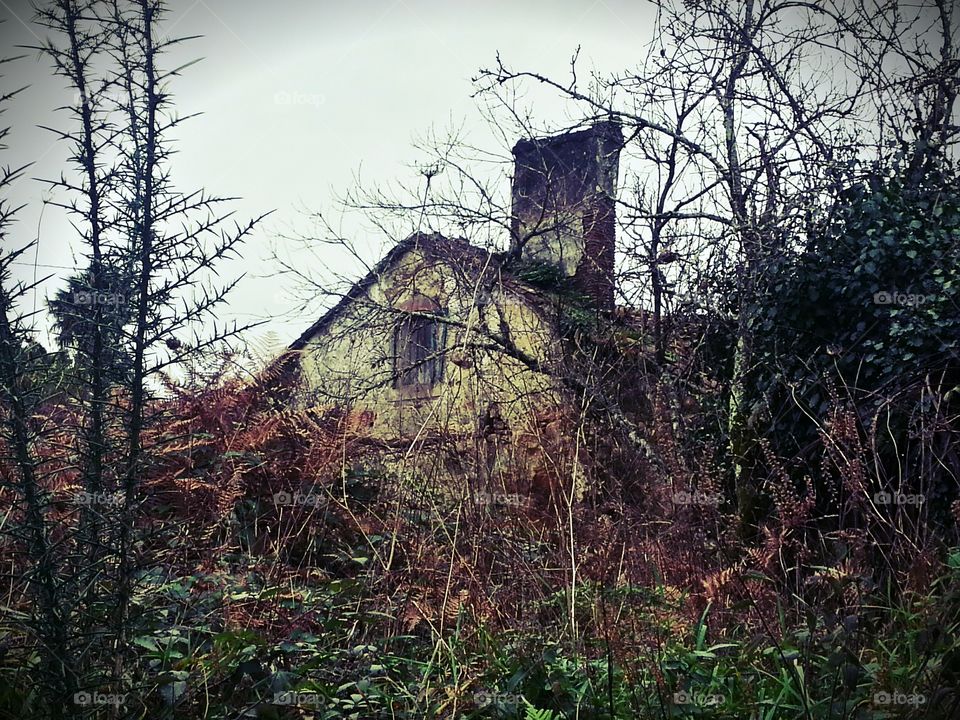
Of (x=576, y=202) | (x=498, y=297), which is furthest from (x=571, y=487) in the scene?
(x=576, y=202)

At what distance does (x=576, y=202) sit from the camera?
9.78m

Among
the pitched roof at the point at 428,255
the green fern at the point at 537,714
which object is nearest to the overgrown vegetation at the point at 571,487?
the green fern at the point at 537,714

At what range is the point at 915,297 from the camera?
21.0ft

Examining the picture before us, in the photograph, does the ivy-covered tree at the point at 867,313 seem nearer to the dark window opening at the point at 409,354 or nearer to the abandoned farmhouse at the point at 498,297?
the abandoned farmhouse at the point at 498,297

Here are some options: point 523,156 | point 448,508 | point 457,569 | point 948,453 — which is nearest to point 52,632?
point 457,569

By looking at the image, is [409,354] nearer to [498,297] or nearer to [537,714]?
[498,297]

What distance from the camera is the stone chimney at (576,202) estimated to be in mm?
8297

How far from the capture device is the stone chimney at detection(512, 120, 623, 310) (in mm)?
8297

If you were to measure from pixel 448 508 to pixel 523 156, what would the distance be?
5.29 meters

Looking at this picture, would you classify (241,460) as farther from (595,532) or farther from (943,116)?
(943,116)

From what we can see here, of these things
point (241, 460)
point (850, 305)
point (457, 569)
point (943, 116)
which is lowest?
point (457, 569)

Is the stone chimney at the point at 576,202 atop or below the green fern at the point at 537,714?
atop

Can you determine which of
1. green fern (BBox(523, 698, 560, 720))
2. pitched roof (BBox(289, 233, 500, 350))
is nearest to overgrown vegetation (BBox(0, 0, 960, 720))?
green fern (BBox(523, 698, 560, 720))

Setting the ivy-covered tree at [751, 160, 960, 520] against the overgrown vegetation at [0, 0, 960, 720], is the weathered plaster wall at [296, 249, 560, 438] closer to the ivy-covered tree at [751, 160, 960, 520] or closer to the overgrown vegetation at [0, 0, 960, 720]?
the overgrown vegetation at [0, 0, 960, 720]
